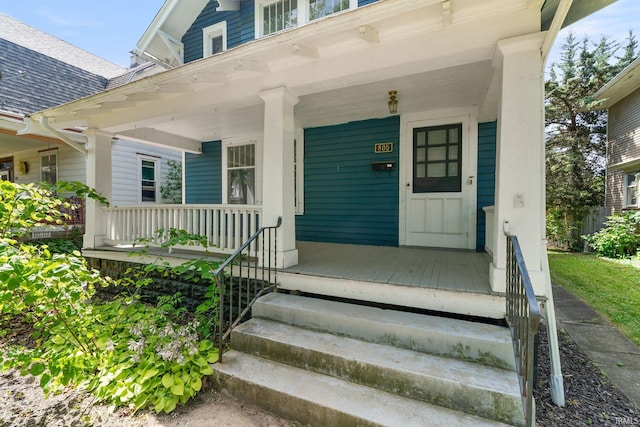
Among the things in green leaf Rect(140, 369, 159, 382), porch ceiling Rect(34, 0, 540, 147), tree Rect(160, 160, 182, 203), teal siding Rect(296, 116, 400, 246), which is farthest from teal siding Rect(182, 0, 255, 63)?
green leaf Rect(140, 369, 159, 382)

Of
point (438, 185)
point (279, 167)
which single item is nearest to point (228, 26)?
point (279, 167)

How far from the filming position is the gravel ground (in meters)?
1.91

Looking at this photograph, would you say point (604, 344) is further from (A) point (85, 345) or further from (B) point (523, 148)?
(A) point (85, 345)

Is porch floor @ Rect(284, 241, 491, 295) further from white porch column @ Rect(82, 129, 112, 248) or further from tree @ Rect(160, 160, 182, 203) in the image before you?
tree @ Rect(160, 160, 182, 203)

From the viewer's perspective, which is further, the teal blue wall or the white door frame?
the teal blue wall

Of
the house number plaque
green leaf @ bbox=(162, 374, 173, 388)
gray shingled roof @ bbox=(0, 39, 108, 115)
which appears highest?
gray shingled roof @ bbox=(0, 39, 108, 115)

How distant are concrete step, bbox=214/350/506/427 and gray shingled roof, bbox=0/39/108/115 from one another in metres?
7.47

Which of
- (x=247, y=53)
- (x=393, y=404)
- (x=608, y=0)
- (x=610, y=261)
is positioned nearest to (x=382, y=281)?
(x=393, y=404)

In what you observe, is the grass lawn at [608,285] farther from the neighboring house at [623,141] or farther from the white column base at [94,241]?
the white column base at [94,241]

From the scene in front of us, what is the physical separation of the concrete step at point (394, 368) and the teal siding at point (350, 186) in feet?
8.97

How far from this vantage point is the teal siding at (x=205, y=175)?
21.1 feet

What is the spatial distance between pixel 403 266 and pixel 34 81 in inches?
378

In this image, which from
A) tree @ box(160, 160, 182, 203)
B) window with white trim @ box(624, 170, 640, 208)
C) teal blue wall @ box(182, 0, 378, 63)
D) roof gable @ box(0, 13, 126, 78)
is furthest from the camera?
tree @ box(160, 160, 182, 203)

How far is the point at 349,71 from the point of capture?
2883 millimetres
